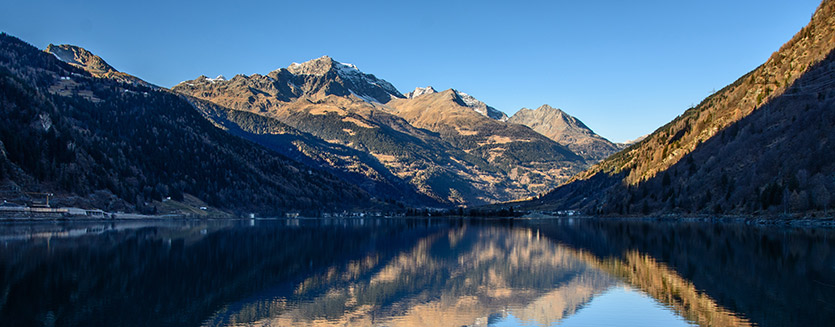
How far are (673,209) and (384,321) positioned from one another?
510ft

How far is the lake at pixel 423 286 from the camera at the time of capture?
3600 cm

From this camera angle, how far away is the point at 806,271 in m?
51.2

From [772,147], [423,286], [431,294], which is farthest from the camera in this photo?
[772,147]

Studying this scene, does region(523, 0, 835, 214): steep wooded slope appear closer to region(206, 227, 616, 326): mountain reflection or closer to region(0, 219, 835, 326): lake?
region(0, 219, 835, 326): lake

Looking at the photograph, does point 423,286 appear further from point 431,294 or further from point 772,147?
point 772,147

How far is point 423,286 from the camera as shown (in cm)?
5003

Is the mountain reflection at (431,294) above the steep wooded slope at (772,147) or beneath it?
beneath

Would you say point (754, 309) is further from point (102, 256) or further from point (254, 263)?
point (102, 256)

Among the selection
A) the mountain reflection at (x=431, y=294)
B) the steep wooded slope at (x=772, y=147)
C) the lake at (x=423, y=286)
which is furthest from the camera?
the steep wooded slope at (x=772, y=147)

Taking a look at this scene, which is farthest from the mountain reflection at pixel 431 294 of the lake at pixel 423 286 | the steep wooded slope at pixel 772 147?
the steep wooded slope at pixel 772 147

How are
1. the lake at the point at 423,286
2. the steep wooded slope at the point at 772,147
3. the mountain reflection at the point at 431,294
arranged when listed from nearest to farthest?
1. the lake at the point at 423,286
2. the mountain reflection at the point at 431,294
3. the steep wooded slope at the point at 772,147

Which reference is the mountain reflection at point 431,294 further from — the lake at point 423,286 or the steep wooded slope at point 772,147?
the steep wooded slope at point 772,147

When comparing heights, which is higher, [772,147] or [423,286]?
[772,147]

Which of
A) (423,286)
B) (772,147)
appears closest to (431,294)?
Result: (423,286)
